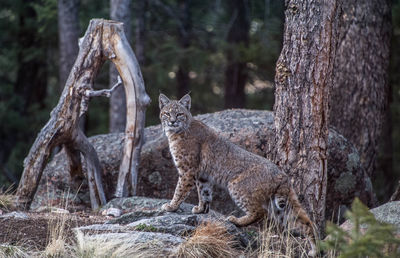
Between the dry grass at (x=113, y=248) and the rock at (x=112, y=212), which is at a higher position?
the dry grass at (x=113, y=248)

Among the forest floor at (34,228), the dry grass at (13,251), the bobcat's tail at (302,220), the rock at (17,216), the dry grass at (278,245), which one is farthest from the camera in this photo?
the rock at (17,216)

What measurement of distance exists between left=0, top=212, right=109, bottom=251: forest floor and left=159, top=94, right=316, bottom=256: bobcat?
1.16 metres

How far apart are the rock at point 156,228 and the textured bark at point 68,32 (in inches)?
291

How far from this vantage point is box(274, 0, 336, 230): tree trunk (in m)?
6.77


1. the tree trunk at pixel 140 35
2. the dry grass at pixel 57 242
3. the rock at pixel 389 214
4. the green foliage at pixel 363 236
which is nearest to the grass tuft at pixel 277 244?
the rock at pixel 389 214

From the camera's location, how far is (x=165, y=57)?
51.6 feet

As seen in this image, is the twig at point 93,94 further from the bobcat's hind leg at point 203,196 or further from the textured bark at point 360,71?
the textured bark at point 360,71

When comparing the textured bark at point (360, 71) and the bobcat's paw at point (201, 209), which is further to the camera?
the textured bark at point (360, 71)

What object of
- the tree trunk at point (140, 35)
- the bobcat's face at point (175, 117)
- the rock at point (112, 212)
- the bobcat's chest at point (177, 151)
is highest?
the tree trunk at point (140, 35)

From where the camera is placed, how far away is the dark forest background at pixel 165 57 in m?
15.5

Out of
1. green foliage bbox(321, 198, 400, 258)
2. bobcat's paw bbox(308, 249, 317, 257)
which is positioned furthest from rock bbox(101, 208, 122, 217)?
green foliage bbox(321, 198, 400, 258)

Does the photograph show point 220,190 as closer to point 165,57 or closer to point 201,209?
point 201,209

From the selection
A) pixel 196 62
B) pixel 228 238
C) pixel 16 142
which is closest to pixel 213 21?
pixel 196 62

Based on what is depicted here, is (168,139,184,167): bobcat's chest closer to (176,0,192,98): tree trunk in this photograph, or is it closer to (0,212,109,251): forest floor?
(0,212,109,251): forest floor
